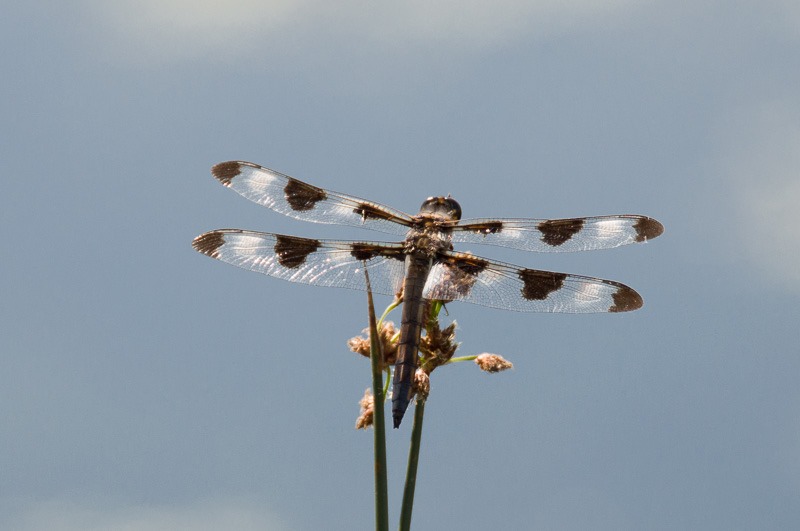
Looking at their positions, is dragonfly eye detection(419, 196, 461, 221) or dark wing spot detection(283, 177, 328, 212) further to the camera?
dark wing spot detection(283, 177, 328, 212)

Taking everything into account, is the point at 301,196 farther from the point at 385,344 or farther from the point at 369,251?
the point at 385,344

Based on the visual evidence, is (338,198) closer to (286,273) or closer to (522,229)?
(286,273)

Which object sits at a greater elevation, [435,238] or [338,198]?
[338,198]

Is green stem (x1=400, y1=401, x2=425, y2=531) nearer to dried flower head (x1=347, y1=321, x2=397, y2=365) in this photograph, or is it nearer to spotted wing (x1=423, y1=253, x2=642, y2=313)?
dried flower head (x1=347, y1=321, x2=397, y2=365)

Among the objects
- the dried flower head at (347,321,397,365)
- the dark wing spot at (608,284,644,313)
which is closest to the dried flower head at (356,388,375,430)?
the dried flower head at (347,321,397,365)

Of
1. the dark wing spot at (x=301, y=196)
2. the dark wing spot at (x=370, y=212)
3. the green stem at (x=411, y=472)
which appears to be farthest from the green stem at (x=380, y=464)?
the dark wing spot at (x=301, y=196)

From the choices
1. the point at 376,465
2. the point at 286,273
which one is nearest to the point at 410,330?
the point at 376,465

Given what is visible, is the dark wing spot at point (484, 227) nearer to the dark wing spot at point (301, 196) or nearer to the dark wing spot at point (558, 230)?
the dark wing spot at point (558, 230)
